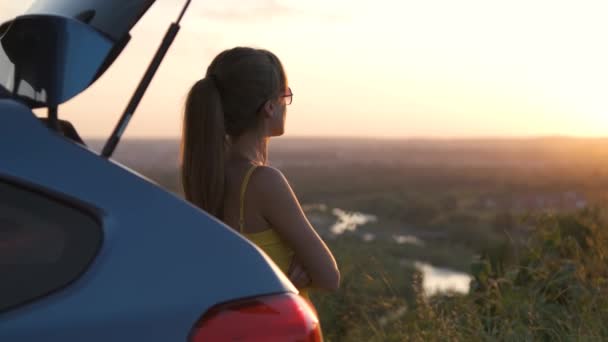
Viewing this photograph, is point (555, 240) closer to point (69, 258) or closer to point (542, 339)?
point (542, 339)

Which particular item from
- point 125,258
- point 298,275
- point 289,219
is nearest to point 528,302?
point 298,275

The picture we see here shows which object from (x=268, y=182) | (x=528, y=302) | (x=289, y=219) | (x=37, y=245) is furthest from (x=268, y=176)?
(x=528, y=302)

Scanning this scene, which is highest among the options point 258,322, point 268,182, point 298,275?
point 268,182

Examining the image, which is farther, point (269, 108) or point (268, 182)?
point (269, 108)

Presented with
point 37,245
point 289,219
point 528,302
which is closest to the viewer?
point 37,245

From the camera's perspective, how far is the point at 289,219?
2.40 m

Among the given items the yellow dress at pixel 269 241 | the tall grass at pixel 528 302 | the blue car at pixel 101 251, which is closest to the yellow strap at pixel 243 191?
the yellow dress at pixel 269 241

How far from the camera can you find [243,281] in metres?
1.50

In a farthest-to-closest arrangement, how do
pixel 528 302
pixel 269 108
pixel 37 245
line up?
pixel 528 302, pixel 269 108, pixel 37 245

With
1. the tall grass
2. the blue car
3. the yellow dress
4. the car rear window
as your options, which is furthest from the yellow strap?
the tall grass

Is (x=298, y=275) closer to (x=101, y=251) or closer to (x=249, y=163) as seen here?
(x=249, y=163)

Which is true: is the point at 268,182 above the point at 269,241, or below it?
above

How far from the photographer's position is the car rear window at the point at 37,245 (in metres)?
1.39

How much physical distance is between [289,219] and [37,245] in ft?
3.52
